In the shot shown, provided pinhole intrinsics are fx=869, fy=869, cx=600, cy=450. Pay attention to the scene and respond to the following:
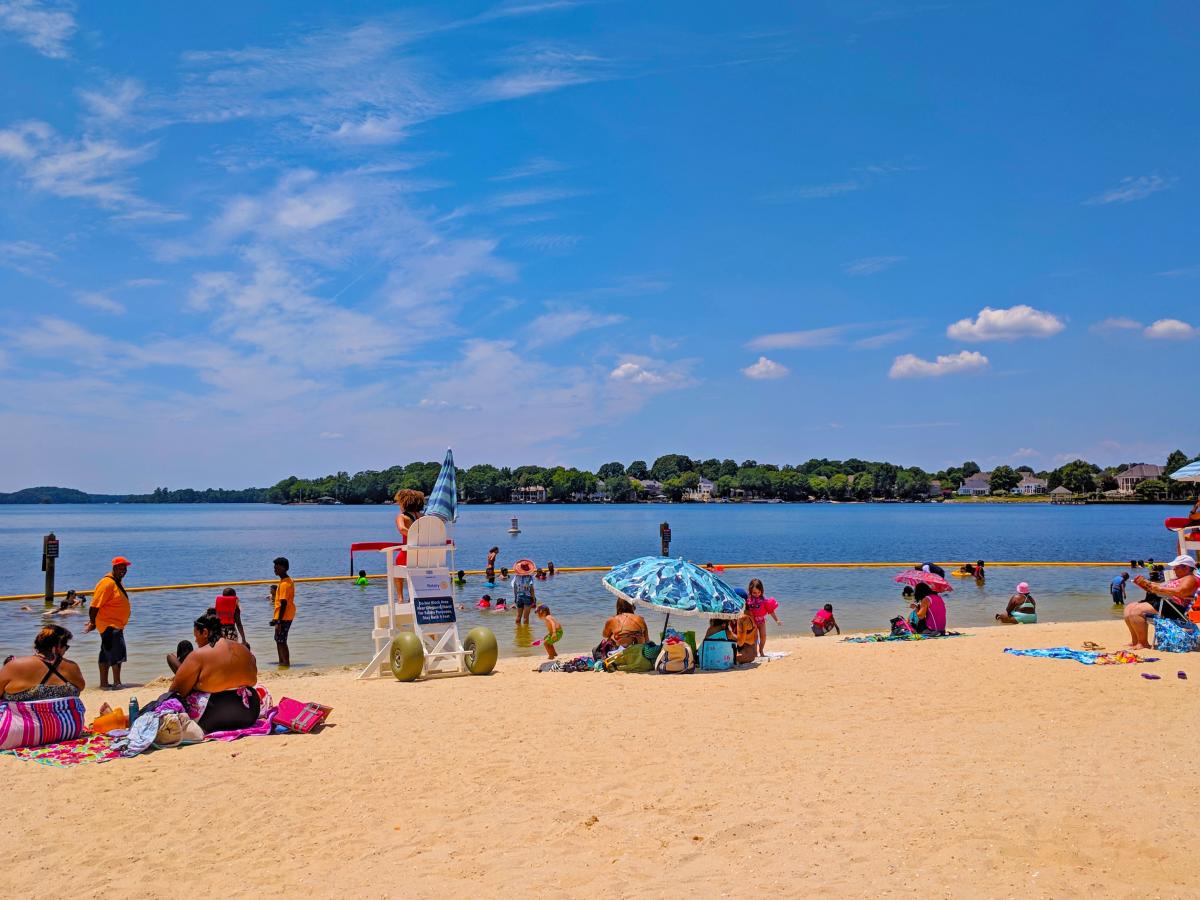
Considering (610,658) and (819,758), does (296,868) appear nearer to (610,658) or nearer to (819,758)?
(819,758)

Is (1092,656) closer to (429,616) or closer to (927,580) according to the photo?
(927,580)

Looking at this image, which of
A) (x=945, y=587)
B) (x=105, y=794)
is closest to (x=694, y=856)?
(x=105, y=794)

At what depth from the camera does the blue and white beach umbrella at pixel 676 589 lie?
36.4 ft

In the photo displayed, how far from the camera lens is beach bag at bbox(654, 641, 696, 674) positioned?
11.4 metres

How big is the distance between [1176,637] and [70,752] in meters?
13.3

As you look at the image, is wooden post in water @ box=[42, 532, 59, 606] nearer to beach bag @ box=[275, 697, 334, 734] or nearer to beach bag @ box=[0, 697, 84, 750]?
beach bag @ box=[0, 697, 84, 750]

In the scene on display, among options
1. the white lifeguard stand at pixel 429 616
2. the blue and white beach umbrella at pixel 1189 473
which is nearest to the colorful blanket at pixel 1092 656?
the blue and white beach umbrella at pixel 1189 473

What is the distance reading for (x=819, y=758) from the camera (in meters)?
7.28

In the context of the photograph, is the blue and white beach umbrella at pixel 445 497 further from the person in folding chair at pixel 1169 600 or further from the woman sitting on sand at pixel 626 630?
the person in folding chair at pixel 1169 600

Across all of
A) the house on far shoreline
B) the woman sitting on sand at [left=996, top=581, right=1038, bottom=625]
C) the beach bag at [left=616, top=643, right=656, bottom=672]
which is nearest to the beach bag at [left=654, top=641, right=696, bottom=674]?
the beach bag at [left=616, top=643, right=656, bottom=672]

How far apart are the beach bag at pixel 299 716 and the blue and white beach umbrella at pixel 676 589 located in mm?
4084

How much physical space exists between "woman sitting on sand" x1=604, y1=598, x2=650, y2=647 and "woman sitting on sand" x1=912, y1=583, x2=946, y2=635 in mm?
5530

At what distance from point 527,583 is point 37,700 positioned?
1163cm

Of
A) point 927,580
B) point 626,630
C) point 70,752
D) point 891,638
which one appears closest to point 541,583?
point 891,638
